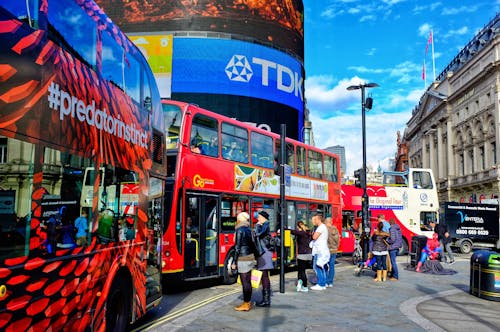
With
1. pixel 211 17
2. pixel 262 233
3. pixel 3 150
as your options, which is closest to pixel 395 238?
pixel 262 233

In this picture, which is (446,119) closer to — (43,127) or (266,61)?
(266,61)

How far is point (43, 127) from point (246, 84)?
31.1 m

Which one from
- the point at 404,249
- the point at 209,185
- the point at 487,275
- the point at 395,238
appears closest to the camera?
the point at 487,275

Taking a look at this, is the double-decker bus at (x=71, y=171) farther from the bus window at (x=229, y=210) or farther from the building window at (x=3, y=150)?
the bus window at (x=229, y=210)

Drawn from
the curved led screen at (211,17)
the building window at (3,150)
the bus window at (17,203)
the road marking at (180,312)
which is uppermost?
the curved led screen at (211,17)

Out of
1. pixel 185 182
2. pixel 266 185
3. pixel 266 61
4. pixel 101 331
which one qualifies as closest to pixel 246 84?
pixel 266 61

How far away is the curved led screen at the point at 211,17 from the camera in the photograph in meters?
35.2

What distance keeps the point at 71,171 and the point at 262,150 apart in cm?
979

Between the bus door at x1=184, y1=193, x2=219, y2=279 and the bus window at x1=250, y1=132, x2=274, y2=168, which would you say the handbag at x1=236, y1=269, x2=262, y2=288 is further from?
the bus window at x1=250, y1=132, x2=274, y2=168

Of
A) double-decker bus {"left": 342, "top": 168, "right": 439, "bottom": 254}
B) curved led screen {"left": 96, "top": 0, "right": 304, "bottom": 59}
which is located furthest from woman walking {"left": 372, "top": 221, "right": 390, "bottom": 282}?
curved led screen {"left": 96, "top": 0, "right": 304, "bottom": 59}

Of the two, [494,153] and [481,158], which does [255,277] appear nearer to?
[494,153]

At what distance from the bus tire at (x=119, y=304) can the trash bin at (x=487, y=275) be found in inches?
308

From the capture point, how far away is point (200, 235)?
11531 millimetres

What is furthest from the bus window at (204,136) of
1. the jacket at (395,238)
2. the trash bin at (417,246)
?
the trash bin at (417,246)
